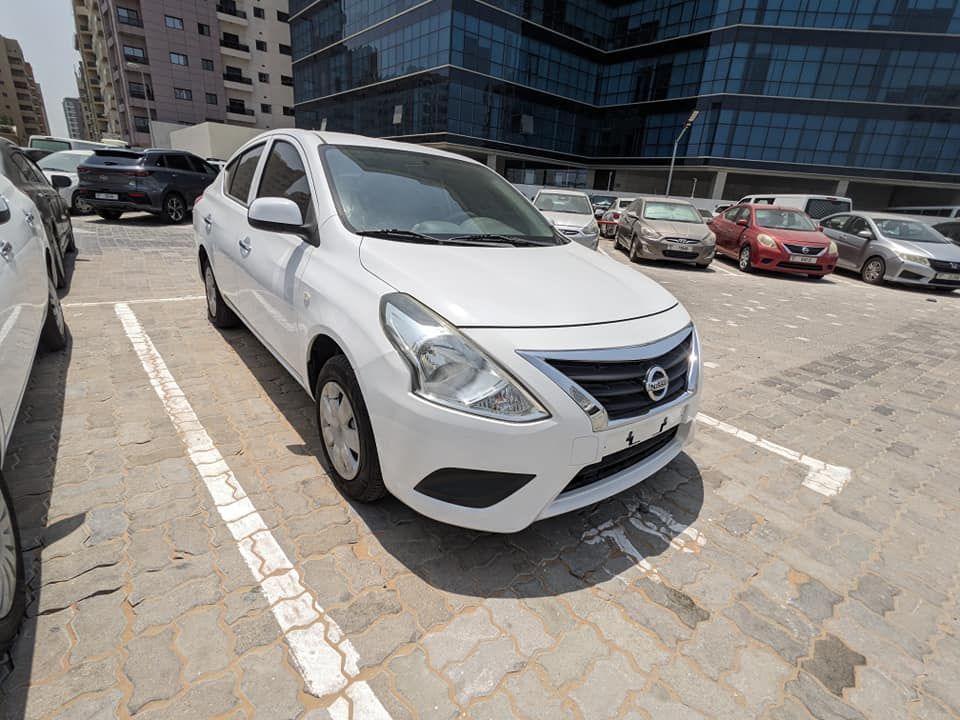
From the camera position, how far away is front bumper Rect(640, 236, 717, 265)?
1073 centimetres

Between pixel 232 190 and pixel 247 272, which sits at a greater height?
pixel 232 190

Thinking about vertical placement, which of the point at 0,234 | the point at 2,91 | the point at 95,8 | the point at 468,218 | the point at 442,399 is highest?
the point at 95,8

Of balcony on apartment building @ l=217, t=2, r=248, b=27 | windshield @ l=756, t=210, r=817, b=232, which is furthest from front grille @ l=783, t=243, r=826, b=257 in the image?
balcony on apartment building @ l=217, t=2, r=248, b=27

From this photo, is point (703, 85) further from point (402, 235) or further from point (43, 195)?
point (402, 235)

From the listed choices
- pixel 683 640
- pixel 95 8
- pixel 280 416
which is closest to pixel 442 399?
pixel 683 640

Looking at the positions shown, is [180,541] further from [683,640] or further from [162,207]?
[162,207]

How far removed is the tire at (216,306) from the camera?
444 centimetres

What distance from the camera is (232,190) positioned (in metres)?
3.98

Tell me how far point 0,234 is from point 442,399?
2442 millimetres

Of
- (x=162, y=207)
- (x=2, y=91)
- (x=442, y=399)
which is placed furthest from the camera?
(x=2, y=91)

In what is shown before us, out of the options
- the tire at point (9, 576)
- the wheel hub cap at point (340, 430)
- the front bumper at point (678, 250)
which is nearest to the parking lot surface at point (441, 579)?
the tire at point (9, 576)

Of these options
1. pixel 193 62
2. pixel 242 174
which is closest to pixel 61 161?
pixel 242 174

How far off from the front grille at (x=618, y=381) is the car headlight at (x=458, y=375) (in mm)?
201

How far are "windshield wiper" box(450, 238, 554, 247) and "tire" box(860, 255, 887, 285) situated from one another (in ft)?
39.5
